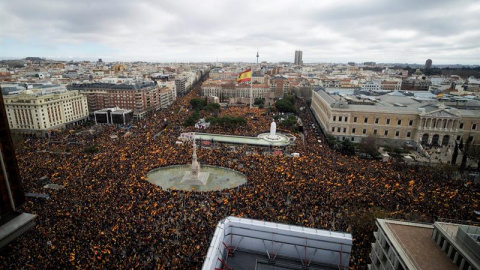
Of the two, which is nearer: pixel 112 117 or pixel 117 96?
pixel 112 117

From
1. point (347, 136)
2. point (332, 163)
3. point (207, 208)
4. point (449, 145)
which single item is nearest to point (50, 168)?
point (207, 208)

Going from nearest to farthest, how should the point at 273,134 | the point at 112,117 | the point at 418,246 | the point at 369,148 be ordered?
the point at 418,246 < the point at 369,148 < the point at 273,134 < the point at 112,117

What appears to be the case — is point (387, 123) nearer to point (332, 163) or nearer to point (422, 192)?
point (332, 163)

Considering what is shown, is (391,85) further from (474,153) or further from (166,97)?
(166,97)

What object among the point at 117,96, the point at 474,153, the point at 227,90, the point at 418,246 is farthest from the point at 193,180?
the point at 227,90

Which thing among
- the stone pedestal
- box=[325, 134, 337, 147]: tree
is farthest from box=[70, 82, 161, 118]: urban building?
box=[325, 134, 337, 147]: tree

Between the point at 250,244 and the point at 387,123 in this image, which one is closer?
the point at 250,244
